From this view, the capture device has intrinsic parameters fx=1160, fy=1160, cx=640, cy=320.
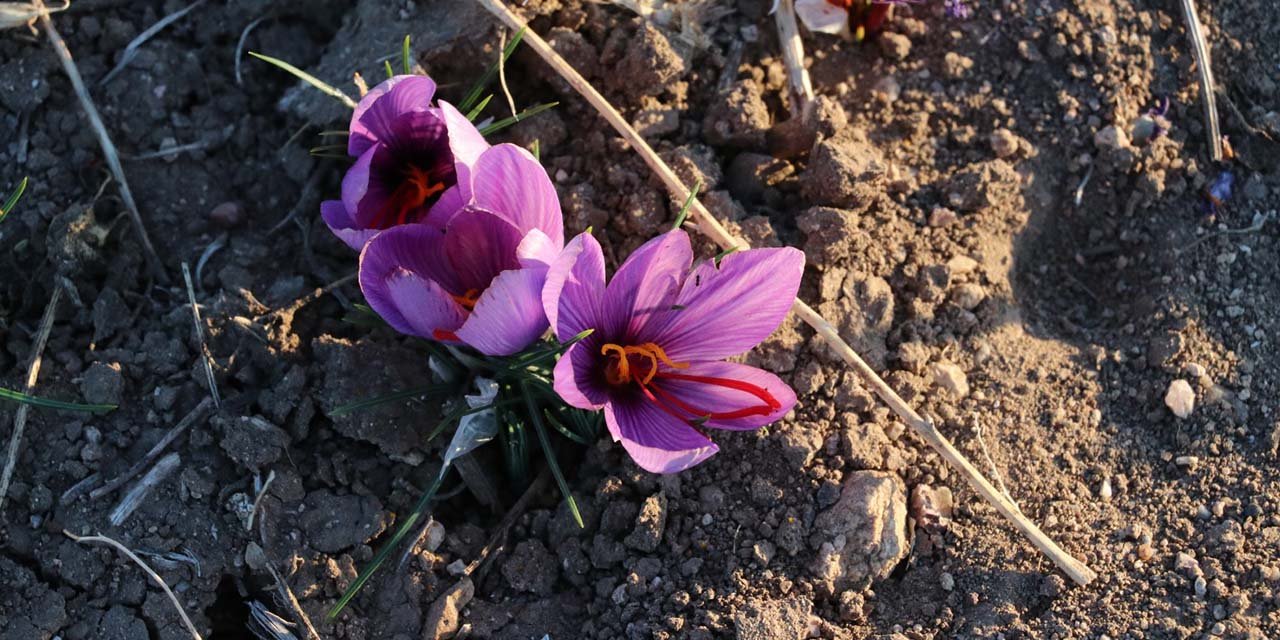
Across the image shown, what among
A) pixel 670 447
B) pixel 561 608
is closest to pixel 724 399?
pixel 670 447

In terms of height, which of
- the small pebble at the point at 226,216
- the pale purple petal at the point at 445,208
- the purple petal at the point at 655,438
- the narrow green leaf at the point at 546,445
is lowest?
the narrow green leaf at the point at 546,445

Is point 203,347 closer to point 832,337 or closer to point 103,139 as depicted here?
point 103,139

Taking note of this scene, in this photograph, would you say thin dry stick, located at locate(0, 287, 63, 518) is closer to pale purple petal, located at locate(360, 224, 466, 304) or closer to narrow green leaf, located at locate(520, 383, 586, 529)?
pale purple petal, located at locate(360, 224, 466, 304)

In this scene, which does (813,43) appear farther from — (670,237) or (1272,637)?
(1272,637)

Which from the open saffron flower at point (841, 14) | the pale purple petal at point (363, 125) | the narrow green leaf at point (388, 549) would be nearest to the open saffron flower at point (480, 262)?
the pale purple petal at point (363, 125)

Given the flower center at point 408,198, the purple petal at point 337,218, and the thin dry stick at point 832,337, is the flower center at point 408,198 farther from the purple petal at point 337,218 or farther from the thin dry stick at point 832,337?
the thin dry stick at point 832,337

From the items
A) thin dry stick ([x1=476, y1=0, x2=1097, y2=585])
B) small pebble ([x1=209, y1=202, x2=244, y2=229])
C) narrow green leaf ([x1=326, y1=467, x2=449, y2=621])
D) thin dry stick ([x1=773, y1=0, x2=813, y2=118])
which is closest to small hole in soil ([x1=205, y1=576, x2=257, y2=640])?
narrow green leaf ([x1=326, y1=467, x2=449, y2=621])

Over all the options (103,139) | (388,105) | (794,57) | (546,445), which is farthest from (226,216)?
(794,57)

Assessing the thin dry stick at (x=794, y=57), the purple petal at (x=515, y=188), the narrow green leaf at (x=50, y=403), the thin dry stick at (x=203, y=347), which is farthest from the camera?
the thin dry stick at (x=794, y=57)
